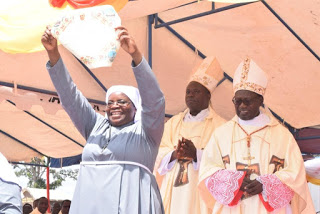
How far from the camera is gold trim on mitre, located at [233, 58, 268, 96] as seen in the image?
540cm

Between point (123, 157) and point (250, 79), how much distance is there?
2.27 m

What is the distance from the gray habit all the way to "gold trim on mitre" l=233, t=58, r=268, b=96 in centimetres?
195

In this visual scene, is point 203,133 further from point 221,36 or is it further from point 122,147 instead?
point 122,147

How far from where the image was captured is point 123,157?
3508 mm

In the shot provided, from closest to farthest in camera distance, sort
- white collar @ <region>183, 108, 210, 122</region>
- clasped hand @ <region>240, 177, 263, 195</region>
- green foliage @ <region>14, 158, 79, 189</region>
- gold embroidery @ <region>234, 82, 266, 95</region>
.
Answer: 1. clasped hand @ <region>240, 177, 263, 195</region>
2. gold embroidery @ <region>234, 82, 266, 95</region>
3. white collar @ <region>183, 108, 210, 122</region>
4. green foliage @ <region>14, 158, 79, 189</region>

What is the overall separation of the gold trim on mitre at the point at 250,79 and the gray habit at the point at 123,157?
76.9 inches

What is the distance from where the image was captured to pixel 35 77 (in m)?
8.06

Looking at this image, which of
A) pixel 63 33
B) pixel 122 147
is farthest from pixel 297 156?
pixel 63 33

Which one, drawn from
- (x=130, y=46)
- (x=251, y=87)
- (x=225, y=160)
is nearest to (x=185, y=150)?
(x=225, y=160)

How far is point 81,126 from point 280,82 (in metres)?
4.69

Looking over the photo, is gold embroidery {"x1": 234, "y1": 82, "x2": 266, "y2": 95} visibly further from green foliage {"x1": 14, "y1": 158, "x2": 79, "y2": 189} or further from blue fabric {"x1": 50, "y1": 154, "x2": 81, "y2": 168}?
Answer: green foliage {"x1": 14, "y1": 158, "x2": 79, "y2": 189}

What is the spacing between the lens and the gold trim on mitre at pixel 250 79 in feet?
17.7

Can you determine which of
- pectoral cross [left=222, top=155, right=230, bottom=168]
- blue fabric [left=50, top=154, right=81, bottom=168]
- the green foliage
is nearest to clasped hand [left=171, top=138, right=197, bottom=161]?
pectoral cross [left=222, top=155, right=230, bottom=168]

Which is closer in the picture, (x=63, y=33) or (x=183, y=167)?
(x=63, y=33)
